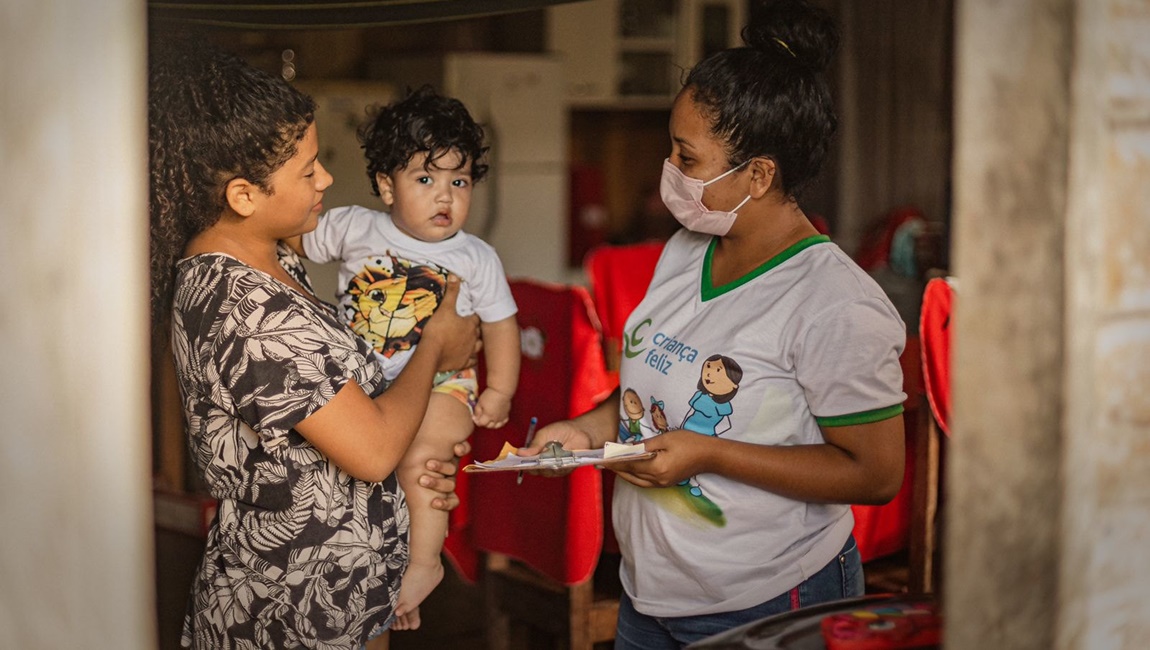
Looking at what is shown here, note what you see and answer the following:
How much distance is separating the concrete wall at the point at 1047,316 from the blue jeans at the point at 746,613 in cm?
59

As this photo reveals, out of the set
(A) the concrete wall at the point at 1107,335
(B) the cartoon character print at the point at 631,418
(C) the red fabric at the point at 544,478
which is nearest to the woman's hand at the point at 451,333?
(B) the cartoon character print at the point at 631,418

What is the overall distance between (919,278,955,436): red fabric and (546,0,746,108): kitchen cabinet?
3.99 meters

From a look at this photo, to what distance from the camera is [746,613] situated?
5.73 ft

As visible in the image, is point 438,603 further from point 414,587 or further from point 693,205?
point 693,205

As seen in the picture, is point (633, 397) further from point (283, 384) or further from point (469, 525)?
point (469, 525)

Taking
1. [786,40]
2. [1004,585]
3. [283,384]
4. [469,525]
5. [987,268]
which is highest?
[786,40]

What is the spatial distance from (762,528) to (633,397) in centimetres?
30

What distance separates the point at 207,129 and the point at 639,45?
511 centimetres

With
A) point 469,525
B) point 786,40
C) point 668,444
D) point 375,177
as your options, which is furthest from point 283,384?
point 469,525

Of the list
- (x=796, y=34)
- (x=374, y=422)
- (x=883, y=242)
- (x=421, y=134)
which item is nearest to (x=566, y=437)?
(x=374, y=422)

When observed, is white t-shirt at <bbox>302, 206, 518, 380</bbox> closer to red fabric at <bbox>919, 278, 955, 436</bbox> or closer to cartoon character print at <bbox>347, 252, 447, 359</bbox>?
cartoon character print at <bbox>347, 252, 447, 359</bbox>

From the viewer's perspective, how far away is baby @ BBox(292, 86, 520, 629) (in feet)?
7.13

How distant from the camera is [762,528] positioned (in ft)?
5.73

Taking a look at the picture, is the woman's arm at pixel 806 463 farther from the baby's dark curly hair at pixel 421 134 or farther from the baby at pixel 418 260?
the baby's dark curly hair at pixel 421 134
